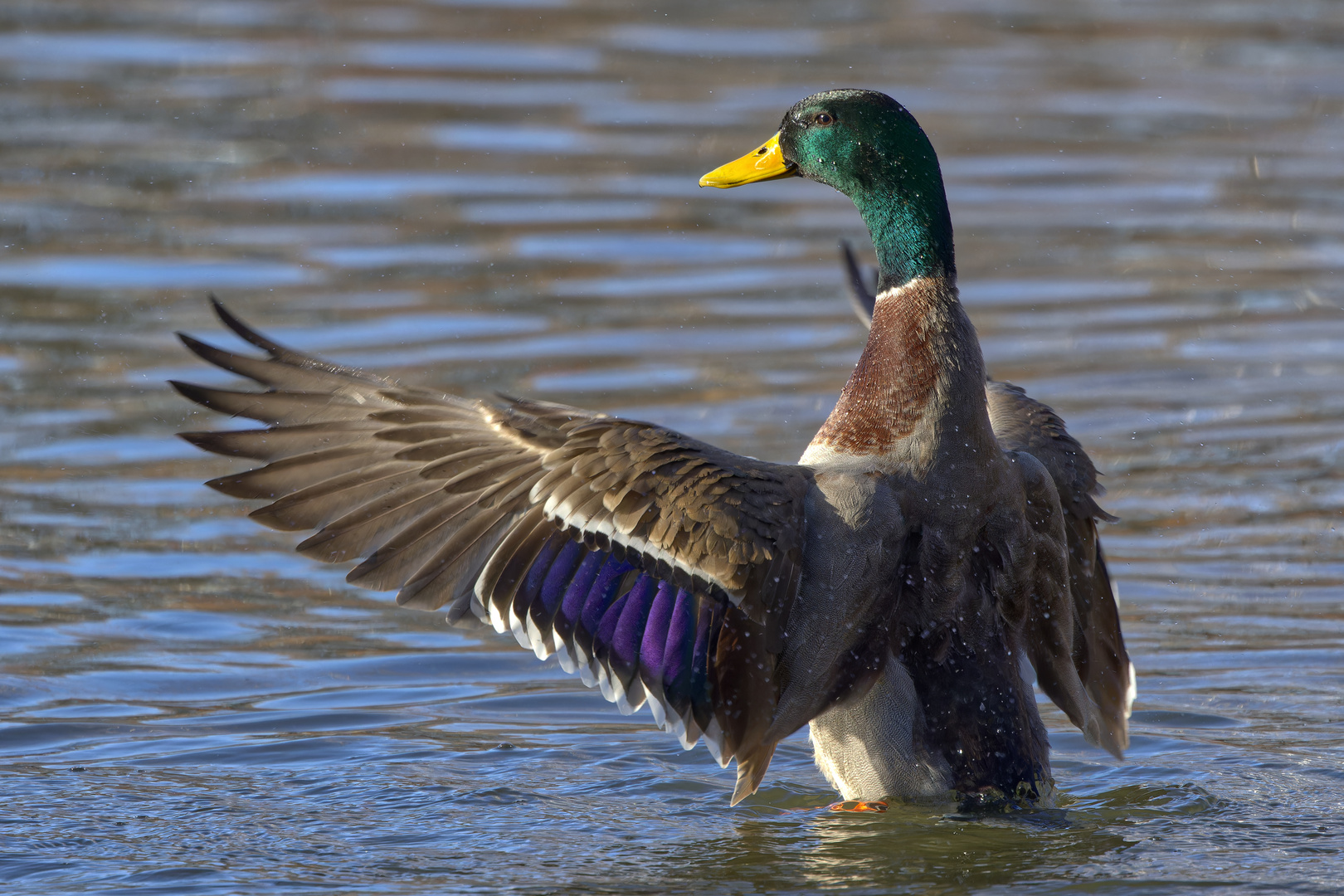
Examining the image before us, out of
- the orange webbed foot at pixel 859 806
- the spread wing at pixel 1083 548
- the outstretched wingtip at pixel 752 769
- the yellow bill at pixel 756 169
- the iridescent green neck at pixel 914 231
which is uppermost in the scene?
the yellow bill at pixel 756 169

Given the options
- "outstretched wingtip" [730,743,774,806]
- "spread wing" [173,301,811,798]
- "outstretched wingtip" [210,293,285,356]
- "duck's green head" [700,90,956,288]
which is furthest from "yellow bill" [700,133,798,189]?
"outstretched wingtip" [730,743,774,806]

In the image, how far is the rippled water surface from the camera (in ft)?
18.1

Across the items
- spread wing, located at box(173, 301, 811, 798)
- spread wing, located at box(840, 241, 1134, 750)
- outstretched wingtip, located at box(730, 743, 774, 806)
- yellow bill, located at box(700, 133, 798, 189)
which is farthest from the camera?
yellow bill, located at box(700, 133, 798, 189)

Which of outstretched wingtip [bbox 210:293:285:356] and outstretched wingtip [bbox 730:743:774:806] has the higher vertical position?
outstretched wingtip [bbox 210:293:285:356]

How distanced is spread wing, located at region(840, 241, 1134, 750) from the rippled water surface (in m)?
0.26

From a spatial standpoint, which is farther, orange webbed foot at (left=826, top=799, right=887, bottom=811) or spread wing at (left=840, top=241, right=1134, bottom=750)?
spread wing at (left=840, top=241, right=1134, bottom=750)

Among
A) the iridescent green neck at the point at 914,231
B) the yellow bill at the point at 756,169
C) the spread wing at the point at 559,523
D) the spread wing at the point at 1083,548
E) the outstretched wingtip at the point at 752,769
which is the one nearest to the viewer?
the spread wing at the point at 559,523

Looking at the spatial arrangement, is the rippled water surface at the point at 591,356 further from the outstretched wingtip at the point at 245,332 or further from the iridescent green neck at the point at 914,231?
the iridescent green neck at the point at 914,231

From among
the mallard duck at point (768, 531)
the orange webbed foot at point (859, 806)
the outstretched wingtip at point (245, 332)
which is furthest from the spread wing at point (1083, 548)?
the outstretched wingtip at point (245, 332)

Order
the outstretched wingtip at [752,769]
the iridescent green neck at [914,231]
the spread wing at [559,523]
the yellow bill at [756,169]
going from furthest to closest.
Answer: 1. the yellow bill at [756,169]
2. the iridescent green neck at [914,231]
3. the outstretched wingtip at [752,769]
4. the spread wing at [559,523]

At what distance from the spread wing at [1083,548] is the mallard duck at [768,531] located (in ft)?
0.80

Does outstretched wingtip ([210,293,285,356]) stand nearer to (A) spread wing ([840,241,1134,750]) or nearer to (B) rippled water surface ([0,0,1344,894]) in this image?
(B) rippled water surface ([0,0,1344,894])

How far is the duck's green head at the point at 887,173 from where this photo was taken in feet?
18.0

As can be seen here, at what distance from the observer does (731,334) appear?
33.9ft
